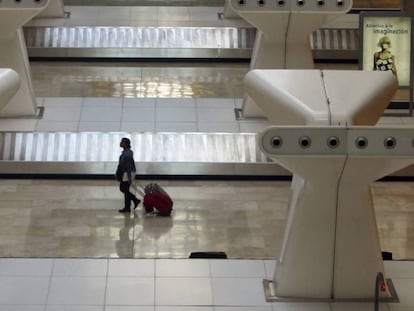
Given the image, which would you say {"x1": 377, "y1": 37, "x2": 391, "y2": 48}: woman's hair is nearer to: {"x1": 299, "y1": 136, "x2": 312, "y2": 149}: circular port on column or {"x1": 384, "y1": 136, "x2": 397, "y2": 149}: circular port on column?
{"x1": 384, "y1": 136, "x2": 397, "y2": 149}: circular port on column

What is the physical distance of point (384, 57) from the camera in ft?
63.5

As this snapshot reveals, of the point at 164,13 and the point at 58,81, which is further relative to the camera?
the point at 164,13

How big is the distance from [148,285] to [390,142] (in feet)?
10.8

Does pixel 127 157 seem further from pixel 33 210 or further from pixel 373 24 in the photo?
pixel 373 24

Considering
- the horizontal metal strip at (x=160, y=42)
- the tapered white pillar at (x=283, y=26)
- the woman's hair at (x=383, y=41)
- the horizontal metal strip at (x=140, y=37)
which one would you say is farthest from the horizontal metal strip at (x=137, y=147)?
the horizontal metal strip at (x=140, y=37)

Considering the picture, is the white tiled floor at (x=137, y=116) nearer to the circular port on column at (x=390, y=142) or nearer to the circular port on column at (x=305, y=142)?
the circular port on column at (x=305, y=142)

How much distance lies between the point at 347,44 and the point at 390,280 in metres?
10.2

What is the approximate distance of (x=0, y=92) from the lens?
14.1 m

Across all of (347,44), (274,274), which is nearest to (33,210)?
(274,274)

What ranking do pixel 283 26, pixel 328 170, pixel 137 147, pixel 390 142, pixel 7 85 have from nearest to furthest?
pixel 390 142
pixel 328 170
pixel 7 85
pixel 137 147
pixel 283 26

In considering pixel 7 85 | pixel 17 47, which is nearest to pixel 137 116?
pixel 17 47

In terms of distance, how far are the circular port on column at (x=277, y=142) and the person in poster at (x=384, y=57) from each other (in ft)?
25.1

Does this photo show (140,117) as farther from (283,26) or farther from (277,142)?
(277,142)

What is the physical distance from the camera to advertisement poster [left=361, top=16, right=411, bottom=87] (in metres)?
19.3
